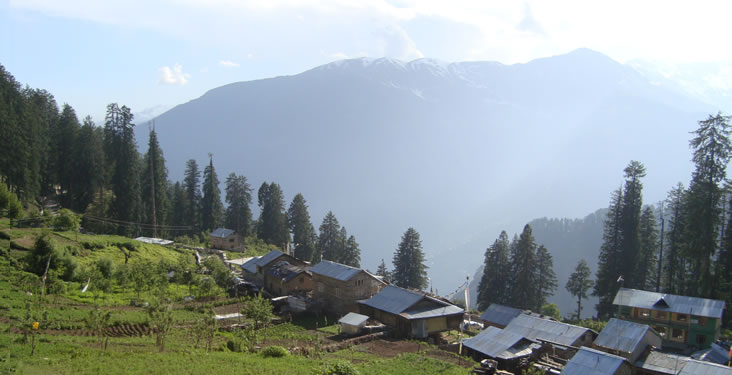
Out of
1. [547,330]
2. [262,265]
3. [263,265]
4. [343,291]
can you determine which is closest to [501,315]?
[547,330]

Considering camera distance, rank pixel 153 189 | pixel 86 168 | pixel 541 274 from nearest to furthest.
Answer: pixel 541 274
pixel 86 168
pixel 153 189

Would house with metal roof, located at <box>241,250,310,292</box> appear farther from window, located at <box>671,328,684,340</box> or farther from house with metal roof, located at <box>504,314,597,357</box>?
window, located at <box>671,328,684,340</box>

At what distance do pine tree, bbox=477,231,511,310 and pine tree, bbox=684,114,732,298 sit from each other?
18835mm

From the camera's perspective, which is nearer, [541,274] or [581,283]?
[541,274]

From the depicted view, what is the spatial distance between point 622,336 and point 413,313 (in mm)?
14799

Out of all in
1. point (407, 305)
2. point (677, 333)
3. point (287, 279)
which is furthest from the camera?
point (287, 279)

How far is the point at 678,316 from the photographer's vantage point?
3928 cm

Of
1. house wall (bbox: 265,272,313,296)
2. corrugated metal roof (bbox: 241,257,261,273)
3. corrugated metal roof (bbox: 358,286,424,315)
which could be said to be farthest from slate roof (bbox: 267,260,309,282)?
→ corrugated metal roof (bbox: 358,286,424,315)

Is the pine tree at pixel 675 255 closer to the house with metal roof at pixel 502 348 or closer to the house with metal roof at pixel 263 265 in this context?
the house with metal roof at pixel 502 348

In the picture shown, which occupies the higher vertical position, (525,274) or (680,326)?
(525,274)

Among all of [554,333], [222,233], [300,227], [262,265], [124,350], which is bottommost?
[554,333]

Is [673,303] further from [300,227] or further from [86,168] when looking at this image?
[86,168]

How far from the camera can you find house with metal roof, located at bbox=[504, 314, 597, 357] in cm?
3312

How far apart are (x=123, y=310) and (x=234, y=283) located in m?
16.1
